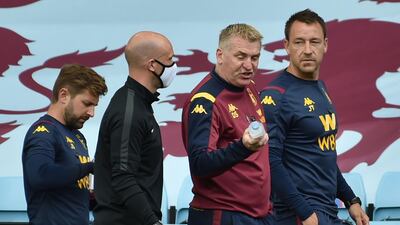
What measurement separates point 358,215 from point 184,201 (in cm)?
191

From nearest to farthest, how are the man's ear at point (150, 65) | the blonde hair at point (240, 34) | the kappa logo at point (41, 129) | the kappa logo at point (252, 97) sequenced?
1. the man's ear at point (150, 65)
2. the blonde hair at point (240, 34)
3. the kappa logo at point (252, 97)
4. the kappa logo at point (41, 129)

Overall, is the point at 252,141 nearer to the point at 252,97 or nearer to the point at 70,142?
A: the point at 252,97

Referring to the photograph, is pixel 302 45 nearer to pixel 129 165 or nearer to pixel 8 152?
pixel 129 165

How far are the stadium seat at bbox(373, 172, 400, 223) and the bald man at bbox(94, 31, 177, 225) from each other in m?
2.78

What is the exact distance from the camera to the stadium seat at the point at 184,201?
627 cm

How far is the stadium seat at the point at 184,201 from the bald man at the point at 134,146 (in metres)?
2.36

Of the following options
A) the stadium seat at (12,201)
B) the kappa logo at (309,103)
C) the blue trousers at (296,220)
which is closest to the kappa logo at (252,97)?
the kappa logo at (309,103)

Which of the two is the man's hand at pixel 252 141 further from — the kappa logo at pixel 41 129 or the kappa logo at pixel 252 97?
the kappa logo at pixel 41 129

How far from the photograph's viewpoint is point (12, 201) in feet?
20.9

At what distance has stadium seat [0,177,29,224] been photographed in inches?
248

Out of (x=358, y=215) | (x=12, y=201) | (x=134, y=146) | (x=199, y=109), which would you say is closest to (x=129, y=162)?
(x=134, y=146)

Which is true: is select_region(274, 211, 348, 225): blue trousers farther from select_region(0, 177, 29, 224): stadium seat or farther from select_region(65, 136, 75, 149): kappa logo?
select_region(0, 177, 29, 224): stadium seat

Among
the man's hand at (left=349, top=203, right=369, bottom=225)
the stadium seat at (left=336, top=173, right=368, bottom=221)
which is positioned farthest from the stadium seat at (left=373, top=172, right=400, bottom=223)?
the man's hand at (left=349, top=203, right=369, bottom=225)

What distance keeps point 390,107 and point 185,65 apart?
1405 millimetres
